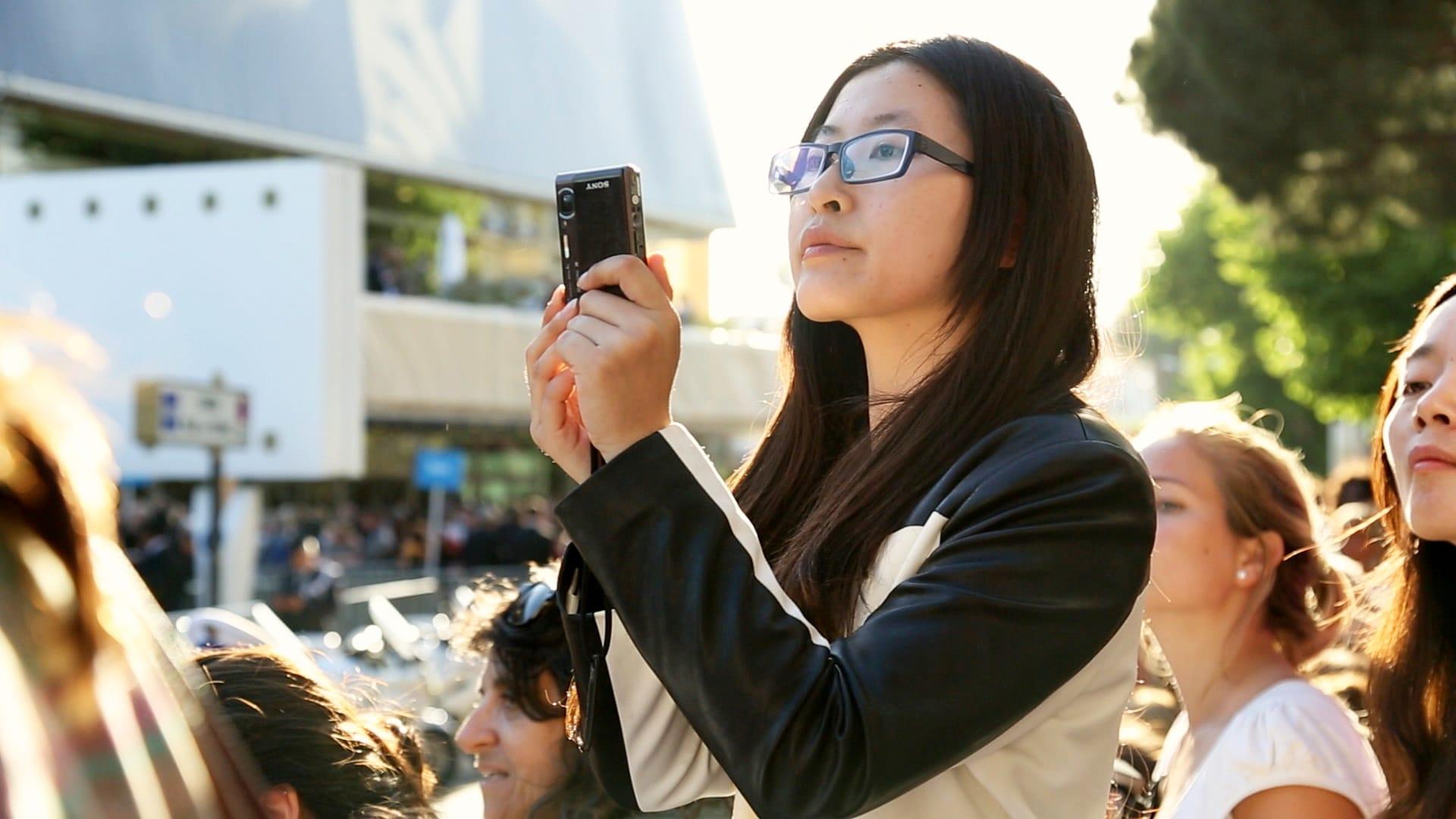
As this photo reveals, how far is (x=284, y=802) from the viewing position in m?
2.09

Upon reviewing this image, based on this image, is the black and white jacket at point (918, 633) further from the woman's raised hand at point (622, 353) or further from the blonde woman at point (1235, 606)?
the blonde woman at point (1235, 606)

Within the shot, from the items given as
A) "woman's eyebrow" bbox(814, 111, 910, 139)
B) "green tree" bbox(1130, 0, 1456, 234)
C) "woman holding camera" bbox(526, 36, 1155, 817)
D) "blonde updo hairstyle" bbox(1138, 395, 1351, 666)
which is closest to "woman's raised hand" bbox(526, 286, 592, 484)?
"woman holding camera" bbox(526, 36, 1155, 817)

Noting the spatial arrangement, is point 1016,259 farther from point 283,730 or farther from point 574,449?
point 283,730

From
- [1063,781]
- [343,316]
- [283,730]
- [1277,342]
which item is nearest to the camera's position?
[1063,781]

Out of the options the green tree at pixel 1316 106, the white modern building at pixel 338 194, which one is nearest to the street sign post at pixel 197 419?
the white modern building at pixel 338 194

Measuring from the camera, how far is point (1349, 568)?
3.54 m

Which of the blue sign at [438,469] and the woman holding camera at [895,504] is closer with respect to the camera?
the woman holding camera at [895,504]

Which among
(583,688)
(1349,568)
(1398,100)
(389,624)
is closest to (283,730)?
(583,688)

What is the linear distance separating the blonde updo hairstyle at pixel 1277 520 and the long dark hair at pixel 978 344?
4.07 feet

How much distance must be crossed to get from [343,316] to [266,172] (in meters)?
1.97

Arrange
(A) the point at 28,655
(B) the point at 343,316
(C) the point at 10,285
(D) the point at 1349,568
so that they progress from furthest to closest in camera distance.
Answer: (B) the point at 343,316 → (C) the point at 10,285 → (D) the point at 1349,568 → (A) the point at 28,655

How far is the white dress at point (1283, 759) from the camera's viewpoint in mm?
2328

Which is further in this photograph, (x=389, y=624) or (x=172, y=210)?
(x=172, y=210)

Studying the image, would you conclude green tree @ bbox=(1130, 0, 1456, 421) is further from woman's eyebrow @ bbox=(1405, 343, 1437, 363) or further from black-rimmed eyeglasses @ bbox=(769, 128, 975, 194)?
black-rimmed eyeglasses @ bbox=(769, 128, 975, 194)
